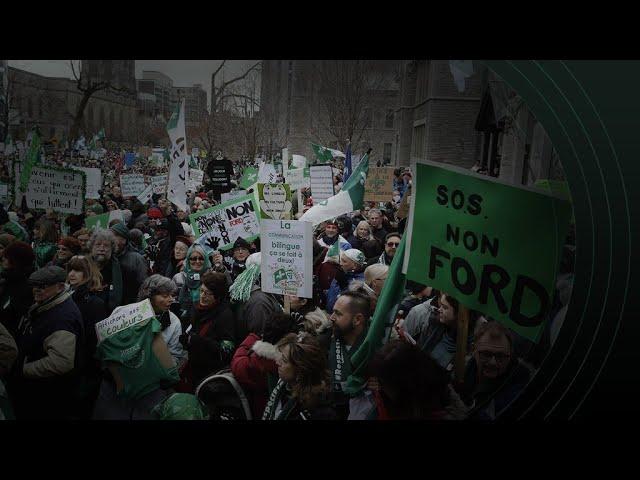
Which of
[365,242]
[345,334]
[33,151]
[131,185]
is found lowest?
[345,334]

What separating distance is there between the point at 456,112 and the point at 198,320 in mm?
16267

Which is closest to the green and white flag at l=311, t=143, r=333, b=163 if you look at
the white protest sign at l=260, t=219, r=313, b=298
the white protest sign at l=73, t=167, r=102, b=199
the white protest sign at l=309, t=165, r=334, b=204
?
the white protest sign at l=309, t=165, r=334, b=204

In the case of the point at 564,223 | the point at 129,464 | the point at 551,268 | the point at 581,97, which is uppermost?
the point at 581,97

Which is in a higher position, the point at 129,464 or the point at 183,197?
the point at 183,197

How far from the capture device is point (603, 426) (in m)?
2.88

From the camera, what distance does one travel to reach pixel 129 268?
6.19m

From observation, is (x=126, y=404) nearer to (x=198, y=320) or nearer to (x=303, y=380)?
(x=198, y=320)

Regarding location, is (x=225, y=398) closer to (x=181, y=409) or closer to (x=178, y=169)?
(x=181, y=409)

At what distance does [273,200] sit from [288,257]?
7.18ft

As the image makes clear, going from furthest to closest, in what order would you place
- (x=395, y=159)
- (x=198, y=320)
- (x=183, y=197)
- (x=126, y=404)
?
(x=395, y=159) → (x=183, y=197) → (x=198, y=320) → (x=126, y=404)

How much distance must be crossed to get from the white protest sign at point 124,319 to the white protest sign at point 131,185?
354 inches

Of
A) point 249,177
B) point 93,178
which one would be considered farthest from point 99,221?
point 249,177

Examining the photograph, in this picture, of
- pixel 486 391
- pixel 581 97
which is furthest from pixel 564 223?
pixel 486 391

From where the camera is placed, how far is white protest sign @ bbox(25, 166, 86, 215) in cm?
639
